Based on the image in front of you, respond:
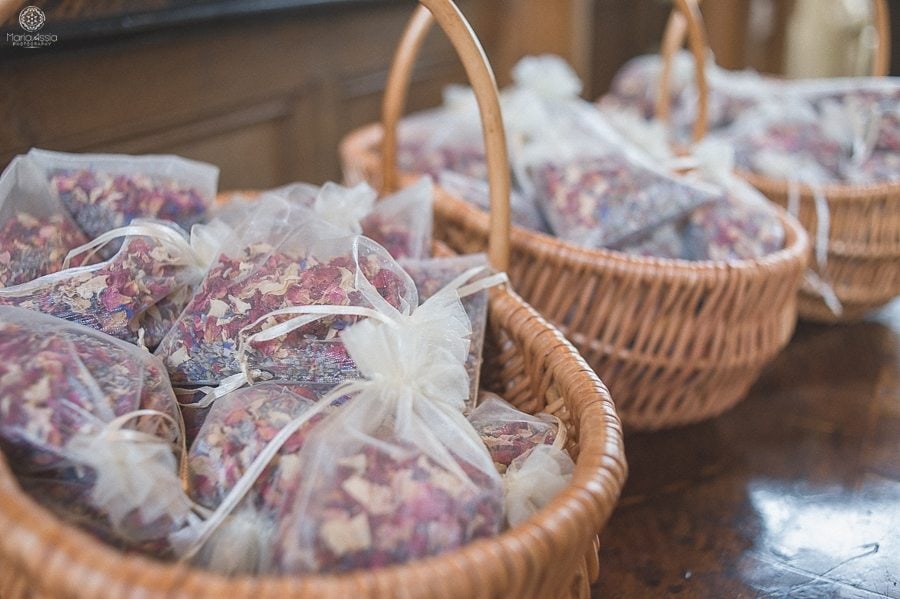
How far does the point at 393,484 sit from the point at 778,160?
1.25 m

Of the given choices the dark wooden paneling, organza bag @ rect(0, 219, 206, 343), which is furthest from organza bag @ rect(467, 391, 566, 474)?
the dark wooden paneling

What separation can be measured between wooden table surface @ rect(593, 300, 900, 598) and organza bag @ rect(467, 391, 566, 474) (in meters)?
0.25

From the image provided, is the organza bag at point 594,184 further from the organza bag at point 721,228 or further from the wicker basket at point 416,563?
the wicker basket at point 416,563

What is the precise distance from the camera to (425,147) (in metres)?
1.51

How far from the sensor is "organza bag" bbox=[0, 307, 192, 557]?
642 millimetres

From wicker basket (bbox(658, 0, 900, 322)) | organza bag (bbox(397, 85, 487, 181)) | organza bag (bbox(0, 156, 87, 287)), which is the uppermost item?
organza bag (bbox(0, 156, 87, 287))

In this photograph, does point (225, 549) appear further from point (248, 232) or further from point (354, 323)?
point (248, 232)

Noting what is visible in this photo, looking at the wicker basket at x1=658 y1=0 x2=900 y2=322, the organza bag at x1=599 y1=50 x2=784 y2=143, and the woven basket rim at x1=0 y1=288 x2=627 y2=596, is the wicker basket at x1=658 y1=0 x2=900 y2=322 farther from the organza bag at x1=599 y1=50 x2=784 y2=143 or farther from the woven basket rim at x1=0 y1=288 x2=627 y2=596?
the woven basket rim at x1=0 y1=288 x2=627 y2=596

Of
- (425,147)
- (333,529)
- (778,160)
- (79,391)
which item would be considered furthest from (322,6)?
(333,529)

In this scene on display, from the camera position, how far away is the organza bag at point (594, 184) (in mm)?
1203

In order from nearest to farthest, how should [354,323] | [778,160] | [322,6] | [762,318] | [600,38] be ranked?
[354,323] < [762,318] < [778,160] < [322,6] < [600,38]

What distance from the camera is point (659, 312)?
1084 mm

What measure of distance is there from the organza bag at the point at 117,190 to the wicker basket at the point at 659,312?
1.36 feet

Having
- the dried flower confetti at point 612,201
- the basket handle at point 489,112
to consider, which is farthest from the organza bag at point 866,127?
the basket handle at point 489,112
